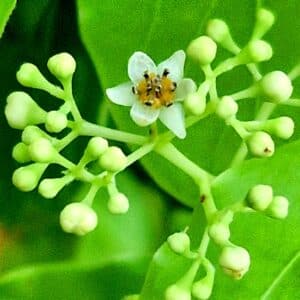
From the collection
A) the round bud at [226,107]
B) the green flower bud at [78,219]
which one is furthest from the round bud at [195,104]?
the green flower bud at [78,219]

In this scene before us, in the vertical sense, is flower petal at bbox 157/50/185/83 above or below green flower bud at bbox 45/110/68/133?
above

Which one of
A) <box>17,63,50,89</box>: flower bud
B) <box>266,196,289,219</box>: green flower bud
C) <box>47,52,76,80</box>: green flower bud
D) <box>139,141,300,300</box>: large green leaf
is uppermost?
<box>47,52,76,80</box>: green flower bud

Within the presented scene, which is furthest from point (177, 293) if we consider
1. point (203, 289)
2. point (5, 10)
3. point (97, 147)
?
point (5, 10)

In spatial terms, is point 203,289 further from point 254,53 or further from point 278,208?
point 254,53

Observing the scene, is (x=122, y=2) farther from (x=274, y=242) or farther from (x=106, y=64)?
(x=274, y=242)

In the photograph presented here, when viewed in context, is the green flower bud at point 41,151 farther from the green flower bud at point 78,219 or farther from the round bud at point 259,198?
the round bud at point 259,198

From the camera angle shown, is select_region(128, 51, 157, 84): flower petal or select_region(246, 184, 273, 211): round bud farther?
select_region(128, 51, 157, 84): flower petal

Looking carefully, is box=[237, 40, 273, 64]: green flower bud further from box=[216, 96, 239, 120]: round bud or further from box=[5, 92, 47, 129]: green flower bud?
box=[5, 92, 47, 129]: green flower bud

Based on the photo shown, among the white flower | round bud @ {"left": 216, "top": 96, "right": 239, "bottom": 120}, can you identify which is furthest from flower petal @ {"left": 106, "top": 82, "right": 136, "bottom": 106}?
round bud @ {"left": 216, "top": 96, "right": 239, "bottom": 120}
